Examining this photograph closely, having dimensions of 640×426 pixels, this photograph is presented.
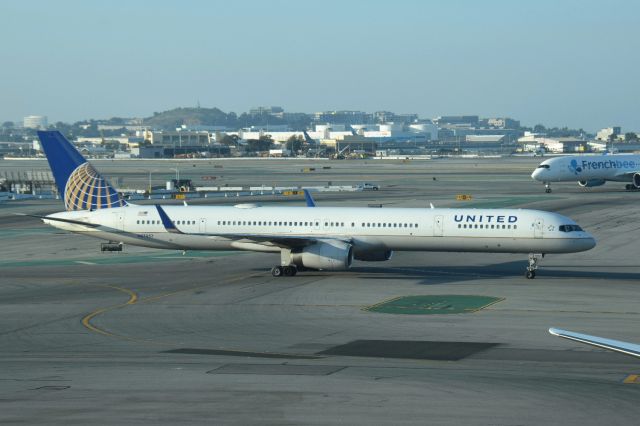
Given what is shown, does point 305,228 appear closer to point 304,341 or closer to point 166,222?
point 166,222

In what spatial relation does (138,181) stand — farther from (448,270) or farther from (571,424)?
(571,424)

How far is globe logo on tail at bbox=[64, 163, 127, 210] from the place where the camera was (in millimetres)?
57094

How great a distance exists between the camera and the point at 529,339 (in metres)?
35.7

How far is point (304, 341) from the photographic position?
117 feet

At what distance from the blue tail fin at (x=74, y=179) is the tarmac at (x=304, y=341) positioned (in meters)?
4.00

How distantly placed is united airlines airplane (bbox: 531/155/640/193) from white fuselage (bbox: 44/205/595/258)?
73084 mm

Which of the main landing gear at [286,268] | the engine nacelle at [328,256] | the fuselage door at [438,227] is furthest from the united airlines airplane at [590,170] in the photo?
the engine nacelle at [328,256]

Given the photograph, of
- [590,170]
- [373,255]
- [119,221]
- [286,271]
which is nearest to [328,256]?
[286,271]

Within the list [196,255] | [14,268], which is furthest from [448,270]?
[14,268]

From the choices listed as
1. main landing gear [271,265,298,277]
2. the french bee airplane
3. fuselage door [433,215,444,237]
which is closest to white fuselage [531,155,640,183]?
the french bee airplane

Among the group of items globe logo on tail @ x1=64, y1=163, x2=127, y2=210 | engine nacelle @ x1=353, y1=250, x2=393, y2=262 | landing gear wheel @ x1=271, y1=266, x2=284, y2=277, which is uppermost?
globe logo on tail @ x1=64, y1=163, x2=127, y2=210

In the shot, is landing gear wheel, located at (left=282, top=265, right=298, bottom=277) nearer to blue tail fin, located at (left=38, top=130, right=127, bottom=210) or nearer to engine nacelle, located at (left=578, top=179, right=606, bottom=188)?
blue tail fin, located at (left=38, top=130, right=127, bottom=210)

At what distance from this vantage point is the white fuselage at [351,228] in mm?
51219

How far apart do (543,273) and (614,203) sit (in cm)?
5385
